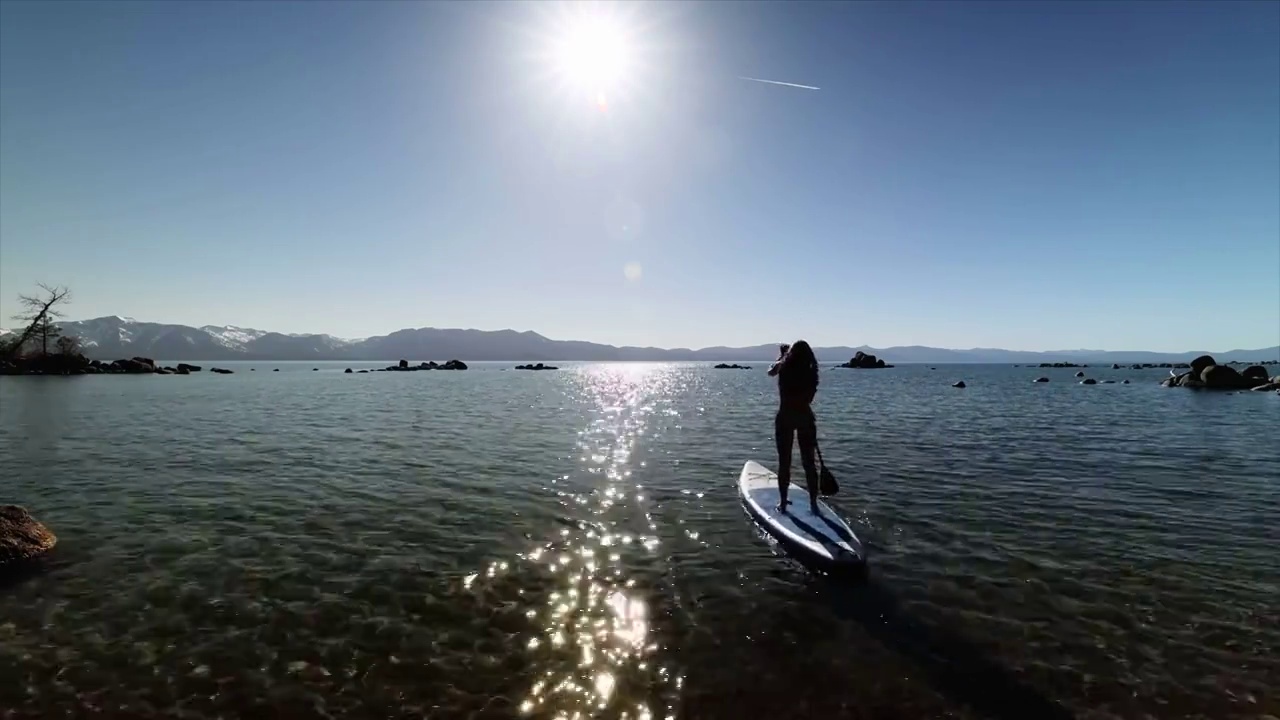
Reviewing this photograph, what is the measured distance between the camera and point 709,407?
5169cm

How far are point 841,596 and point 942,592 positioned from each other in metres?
1.92

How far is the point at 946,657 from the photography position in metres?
8.19

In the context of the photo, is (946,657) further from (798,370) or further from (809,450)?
(798,370)

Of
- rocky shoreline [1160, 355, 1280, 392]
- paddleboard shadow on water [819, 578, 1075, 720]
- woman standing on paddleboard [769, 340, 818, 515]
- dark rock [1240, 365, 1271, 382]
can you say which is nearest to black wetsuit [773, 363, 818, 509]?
woman standing on paddleboard [769, 340, 818, 515]

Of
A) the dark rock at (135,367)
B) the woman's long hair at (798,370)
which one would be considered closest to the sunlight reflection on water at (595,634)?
the woman's long hair at (798,370)

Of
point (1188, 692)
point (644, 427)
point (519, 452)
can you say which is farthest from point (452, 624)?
point (644, 427)

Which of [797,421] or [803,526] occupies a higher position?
[797,421]

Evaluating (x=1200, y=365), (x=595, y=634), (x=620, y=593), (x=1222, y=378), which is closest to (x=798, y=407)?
(x=620, y=593)

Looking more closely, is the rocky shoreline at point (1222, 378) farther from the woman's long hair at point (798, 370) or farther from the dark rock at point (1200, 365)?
the woman's long hair at point (798, 370)

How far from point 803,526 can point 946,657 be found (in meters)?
5.02

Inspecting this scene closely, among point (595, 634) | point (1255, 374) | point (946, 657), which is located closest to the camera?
point (946, 657)

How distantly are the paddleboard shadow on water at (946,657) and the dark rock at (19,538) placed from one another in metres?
16.0

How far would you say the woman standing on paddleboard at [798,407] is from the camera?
1384 cm

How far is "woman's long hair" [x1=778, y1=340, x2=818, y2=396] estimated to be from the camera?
45.3 feet
